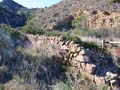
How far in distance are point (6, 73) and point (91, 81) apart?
2518 mm

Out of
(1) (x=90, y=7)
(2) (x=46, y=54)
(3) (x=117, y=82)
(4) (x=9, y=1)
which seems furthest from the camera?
(4) (x=9, y=1)

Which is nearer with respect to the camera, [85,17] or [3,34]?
[3,34]

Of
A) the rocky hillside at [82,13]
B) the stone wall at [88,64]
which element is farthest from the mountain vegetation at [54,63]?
the rocky hillside at [82,13]

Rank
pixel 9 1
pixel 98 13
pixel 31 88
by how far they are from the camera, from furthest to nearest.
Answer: pixel 9 1 → pixel 98 13 → pixel 31 88

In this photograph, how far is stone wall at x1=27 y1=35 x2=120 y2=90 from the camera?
10406 millimetres

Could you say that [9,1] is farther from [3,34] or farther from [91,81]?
[91,81]

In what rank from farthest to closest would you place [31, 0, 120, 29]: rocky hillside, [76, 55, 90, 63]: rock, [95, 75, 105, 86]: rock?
[31, 0, 120, 29]: rocky hillside, [76, 55, 90, 63]: rock, [95, 75, 105, 86]: rock

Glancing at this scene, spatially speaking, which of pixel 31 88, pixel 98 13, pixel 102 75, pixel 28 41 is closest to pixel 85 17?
pixel 98 13

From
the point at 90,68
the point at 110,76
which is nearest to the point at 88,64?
the point at 90,68

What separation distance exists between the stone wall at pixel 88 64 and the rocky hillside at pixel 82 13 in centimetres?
1550

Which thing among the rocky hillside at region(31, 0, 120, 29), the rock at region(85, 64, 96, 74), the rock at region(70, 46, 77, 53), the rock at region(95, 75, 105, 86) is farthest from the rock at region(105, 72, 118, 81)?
the rocky hillside at region(31, 0, 120, 29)

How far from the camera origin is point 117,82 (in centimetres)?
1025

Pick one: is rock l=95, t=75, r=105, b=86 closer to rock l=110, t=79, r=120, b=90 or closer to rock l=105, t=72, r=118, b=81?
rock l=105, t=72, r=118, b=81

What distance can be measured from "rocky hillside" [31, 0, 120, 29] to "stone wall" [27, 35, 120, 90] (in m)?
15.5
